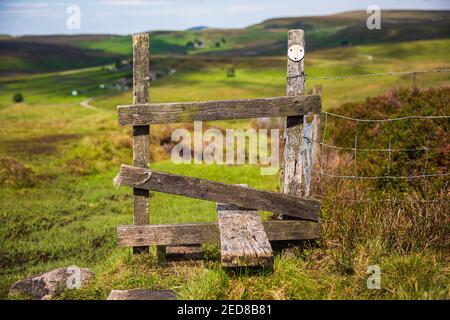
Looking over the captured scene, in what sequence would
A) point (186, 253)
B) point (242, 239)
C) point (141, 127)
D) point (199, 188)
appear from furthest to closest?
1. point (186, 253)
2. point (141, 127)
3. point (199, 188)
4. point (242, 239)

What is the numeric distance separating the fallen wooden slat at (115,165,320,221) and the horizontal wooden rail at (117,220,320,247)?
28 centimetres

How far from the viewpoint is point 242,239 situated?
16.0 ft

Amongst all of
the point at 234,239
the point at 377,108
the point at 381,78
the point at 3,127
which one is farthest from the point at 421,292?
the point at 381,78

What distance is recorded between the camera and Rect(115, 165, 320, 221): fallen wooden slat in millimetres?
5707

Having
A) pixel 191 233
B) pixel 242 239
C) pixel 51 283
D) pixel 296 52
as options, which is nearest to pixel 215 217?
pixel 191 233

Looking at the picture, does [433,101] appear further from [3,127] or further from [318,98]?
[3,127]

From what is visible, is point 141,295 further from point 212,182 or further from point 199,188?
point 212,182

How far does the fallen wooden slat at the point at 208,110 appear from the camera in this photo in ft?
18.7

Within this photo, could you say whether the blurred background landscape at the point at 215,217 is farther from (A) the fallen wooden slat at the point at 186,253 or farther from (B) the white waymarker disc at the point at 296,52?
(B) the white waymarker disc at the point at 296,52

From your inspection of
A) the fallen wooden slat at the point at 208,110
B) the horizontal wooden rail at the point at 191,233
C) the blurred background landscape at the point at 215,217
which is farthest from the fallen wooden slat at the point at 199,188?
the blurred background landscape at the point at 215,217

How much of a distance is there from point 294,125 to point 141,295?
2709mm

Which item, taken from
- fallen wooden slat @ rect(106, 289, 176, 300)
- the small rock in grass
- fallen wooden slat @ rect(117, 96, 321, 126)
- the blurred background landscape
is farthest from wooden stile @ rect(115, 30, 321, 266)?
fallen wooden slat @ rect(106, 289, 176, 300)

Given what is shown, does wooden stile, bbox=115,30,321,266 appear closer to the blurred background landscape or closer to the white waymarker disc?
the white waymarker disc

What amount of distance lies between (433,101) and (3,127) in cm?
2713
